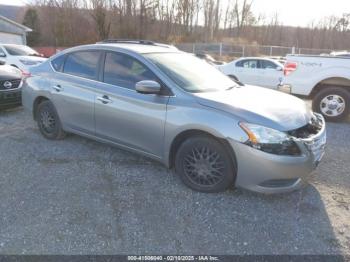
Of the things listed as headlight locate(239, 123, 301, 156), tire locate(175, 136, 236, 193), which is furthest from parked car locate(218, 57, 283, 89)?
headlight locate(239, 123, 301, 156)

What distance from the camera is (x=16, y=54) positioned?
12695 mm

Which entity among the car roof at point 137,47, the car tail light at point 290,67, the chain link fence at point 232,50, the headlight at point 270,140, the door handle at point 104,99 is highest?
the chain link fence at point 232,50

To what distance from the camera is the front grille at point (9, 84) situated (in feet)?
22.4

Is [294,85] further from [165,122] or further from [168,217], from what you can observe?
[168,217]

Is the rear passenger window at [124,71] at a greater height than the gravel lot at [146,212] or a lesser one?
greater

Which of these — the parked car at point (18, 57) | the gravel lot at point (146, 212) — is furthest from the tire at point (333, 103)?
the parked car at point (18, 57)

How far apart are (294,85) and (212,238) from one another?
5301mm

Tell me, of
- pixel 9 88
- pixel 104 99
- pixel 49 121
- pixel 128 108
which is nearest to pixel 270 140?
pixel 128 108

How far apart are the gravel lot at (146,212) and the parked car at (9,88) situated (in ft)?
9.23

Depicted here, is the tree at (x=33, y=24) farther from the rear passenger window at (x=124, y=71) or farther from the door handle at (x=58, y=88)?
the rear passenger window at (x=124, y=71)

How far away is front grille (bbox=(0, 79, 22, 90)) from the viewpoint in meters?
6.84

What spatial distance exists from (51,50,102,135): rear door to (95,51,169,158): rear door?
0.17m

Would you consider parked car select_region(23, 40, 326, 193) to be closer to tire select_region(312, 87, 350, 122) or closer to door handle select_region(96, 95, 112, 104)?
door handle select_region(96, 95, 112, 104)

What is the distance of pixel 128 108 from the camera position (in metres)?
4.03
